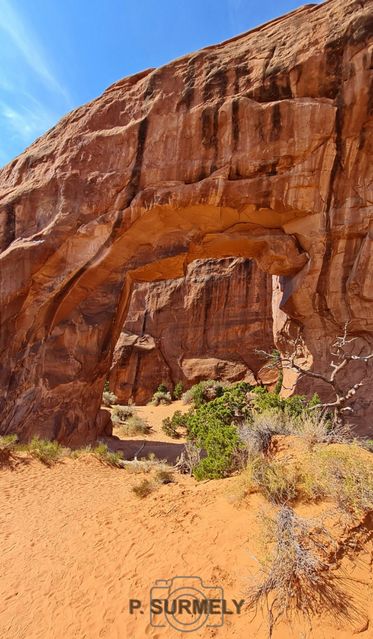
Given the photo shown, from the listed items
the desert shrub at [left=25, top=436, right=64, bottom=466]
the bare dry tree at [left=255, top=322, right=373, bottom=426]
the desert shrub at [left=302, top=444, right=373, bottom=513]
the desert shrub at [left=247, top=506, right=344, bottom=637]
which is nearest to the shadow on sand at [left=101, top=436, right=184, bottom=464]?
the desert shrub at [left=25, top=436, right=64, bottom=466]

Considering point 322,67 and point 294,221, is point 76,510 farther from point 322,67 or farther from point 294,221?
point 322,67

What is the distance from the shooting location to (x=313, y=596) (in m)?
3.01

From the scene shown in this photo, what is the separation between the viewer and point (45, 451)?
371 inches

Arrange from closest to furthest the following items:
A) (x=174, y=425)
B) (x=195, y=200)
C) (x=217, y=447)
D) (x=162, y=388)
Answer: (x=217, y=447) → (x=195, y=200) → (x=174, y=425) → (x=162, y=388)

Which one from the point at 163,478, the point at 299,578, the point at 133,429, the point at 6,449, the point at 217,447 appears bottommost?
the point at 133,429

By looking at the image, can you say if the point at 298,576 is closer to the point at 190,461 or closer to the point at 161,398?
the point at 190,461

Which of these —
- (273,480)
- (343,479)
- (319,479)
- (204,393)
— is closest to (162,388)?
(204,393)

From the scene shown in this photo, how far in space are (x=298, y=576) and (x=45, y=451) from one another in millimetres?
8034

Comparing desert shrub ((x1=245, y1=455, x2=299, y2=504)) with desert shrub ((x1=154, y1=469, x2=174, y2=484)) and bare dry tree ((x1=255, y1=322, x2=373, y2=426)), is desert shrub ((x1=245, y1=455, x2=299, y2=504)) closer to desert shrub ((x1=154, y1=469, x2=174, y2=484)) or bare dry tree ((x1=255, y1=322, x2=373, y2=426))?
bare dry tree ((x1=255, y1=322, x2=373, y2=426))

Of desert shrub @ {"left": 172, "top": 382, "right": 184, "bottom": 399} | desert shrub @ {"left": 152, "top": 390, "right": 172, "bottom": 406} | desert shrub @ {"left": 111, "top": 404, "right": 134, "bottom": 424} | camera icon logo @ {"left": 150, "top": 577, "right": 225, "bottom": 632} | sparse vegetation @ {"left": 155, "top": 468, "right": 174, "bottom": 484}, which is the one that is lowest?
desert shrub @ {"left": 111, "top": 404, "right": 134, "bottom": 424}

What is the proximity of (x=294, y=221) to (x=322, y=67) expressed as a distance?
16.2 ft

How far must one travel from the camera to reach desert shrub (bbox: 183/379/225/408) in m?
19.8

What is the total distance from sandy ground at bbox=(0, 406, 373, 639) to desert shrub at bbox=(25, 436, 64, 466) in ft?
9.39

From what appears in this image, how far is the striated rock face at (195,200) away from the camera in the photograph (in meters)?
11.6
